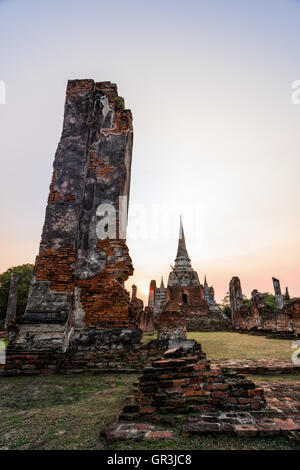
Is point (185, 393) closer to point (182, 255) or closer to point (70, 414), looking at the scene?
point (70, 414)

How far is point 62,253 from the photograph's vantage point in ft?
16.1

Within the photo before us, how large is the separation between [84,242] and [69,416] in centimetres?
330

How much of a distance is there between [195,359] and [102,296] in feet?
8.11

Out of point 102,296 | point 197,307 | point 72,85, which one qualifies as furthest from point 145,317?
point 72,85

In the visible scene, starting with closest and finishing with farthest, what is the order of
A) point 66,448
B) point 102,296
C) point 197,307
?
point 66,448, point 102,296, point 197,307

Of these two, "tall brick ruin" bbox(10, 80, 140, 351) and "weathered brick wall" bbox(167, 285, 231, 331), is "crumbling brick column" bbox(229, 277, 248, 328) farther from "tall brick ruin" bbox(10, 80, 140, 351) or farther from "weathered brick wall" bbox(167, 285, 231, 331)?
"tall brick ruin" bbox(10, 80, 140, 351)

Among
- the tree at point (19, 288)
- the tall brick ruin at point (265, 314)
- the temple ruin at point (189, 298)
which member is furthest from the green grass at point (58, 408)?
the tree at point (19, 288)

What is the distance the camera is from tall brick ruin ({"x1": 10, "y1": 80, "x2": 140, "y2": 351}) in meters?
4.48

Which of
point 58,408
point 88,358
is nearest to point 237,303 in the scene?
point 88,358

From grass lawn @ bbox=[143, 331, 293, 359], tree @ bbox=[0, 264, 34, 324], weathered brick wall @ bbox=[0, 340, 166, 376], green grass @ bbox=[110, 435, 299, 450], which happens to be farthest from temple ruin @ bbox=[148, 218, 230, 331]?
green grass @ bbox=[110, 435, 299, 450]

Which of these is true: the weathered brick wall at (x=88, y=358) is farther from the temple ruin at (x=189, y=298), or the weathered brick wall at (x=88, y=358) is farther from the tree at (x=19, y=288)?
the tree at (x=19, y=288)

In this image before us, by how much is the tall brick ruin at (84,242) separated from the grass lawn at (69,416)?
818 mm

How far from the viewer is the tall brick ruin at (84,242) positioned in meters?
4.48
